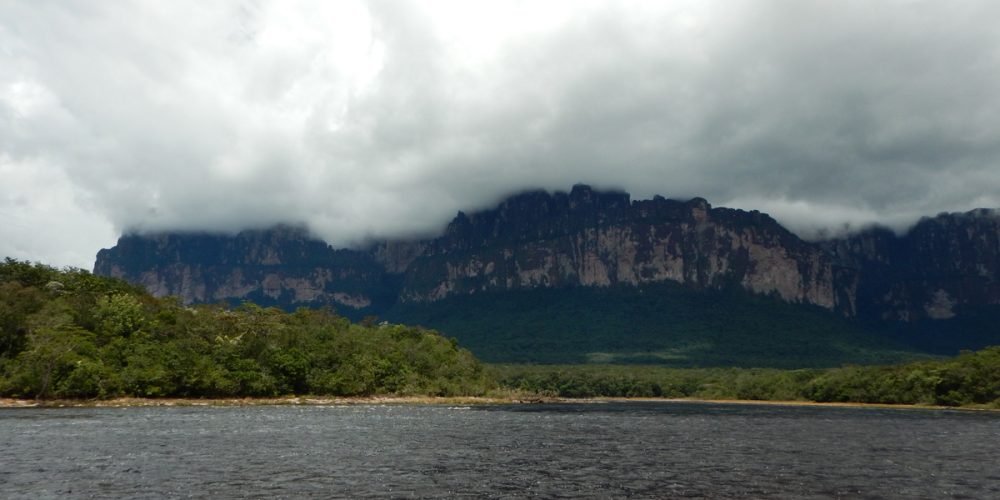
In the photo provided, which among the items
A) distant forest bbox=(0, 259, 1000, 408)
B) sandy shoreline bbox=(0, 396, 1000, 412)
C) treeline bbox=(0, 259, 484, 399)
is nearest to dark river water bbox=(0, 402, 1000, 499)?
sandy shoreline bbox=(0, 396, 1000, 412)

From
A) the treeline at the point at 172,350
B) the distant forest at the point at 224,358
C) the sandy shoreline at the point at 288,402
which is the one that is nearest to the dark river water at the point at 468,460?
the sandy shoreline at the point at 288,402

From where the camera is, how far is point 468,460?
168ft

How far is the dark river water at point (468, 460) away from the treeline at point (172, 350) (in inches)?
1170

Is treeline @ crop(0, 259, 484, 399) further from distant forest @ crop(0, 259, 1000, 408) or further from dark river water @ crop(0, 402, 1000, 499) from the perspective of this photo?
dark river water @ crop(0, 402, 1000, 499)

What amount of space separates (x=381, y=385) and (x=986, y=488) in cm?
12768

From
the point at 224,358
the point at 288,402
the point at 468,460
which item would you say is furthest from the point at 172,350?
the point at 468,460

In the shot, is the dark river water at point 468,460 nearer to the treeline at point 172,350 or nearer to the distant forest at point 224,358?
the treeline at point 172,350

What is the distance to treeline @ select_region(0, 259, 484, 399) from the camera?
113m

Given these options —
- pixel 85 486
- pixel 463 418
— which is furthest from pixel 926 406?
pixel 85 486

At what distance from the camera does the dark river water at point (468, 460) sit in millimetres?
38344

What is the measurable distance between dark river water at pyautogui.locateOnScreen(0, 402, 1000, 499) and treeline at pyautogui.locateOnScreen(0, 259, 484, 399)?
97.5 ft

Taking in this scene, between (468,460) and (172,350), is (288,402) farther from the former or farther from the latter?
(468,460)

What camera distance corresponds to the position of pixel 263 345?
139500 mm

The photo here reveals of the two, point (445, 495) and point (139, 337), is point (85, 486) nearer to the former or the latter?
point (445, 495)
